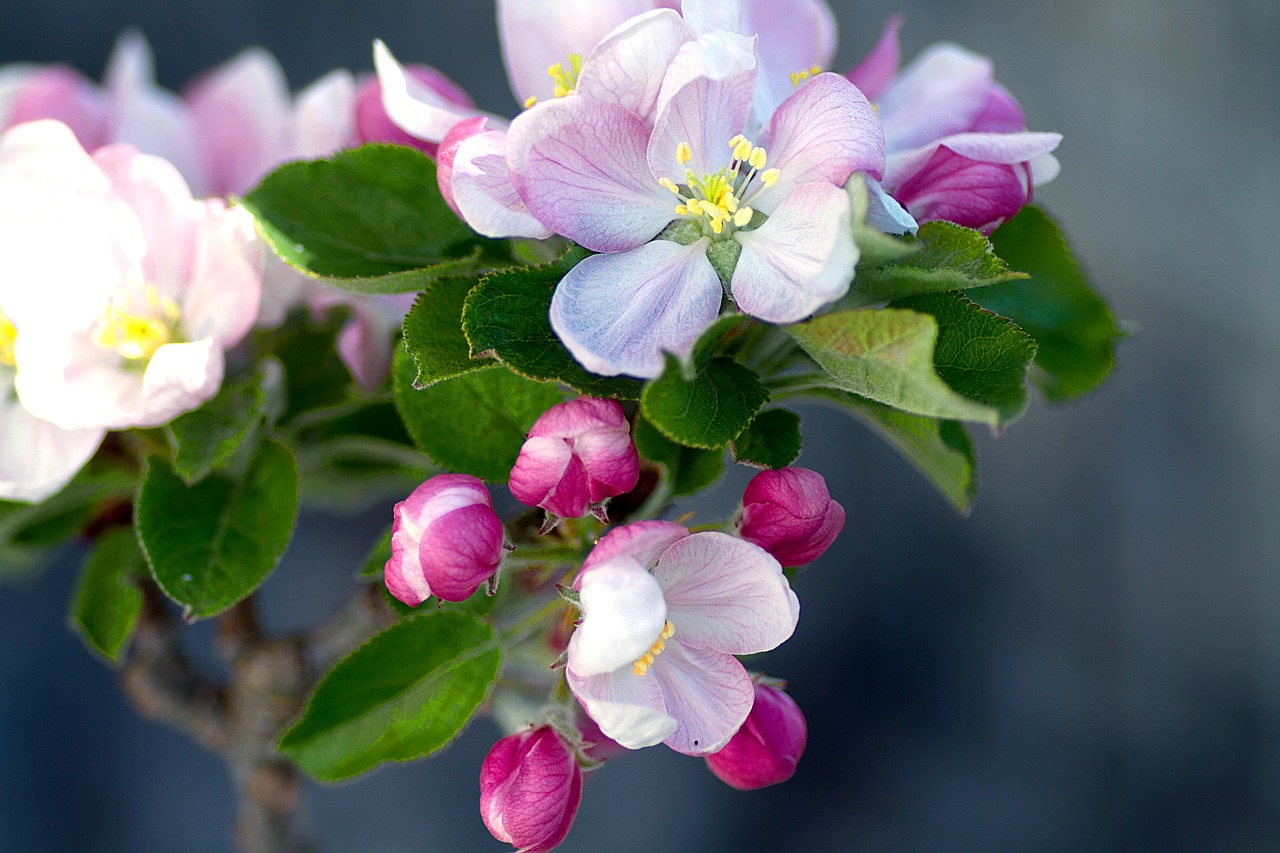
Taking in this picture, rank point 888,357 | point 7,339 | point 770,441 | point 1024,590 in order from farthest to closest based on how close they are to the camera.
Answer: point 1024,590, point 7,339, point 770,441, point 888,357

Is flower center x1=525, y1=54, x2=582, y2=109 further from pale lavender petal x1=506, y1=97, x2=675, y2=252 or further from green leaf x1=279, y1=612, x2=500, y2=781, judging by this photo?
green leaf x1=279, y1=612, x2=500, y2=781

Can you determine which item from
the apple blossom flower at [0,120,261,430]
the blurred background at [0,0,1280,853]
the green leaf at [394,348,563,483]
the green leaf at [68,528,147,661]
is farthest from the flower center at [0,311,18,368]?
the blurred background at [0,0,1280,853]

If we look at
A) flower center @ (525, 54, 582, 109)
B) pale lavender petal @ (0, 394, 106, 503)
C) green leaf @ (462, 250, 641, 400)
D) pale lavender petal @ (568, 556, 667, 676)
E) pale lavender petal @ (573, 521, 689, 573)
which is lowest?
pale lavender petal @ (0, 394, 106, 503)

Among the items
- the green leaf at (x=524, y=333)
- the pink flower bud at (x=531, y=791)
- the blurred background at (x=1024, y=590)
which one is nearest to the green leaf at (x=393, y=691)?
the pink flower bud at (x=531, y=791)

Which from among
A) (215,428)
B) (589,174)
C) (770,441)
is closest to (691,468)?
(770,441)

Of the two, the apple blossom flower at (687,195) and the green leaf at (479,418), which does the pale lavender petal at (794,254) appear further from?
Result: the green leaf at (479,418)

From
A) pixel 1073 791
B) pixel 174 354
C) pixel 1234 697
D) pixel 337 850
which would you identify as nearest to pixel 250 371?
pixel 174 354

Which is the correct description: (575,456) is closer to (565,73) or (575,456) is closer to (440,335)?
(440,335)
